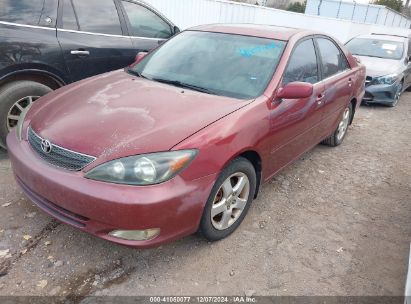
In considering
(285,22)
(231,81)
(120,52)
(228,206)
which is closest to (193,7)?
(285,22)

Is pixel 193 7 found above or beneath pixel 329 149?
above

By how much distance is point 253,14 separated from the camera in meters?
13.0

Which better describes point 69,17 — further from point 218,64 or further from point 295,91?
point 295,91

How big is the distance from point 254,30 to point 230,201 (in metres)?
1.81

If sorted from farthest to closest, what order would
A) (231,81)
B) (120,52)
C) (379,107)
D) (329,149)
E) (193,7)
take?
1. (193,7)
2. (379,107)
3. (329,149)
4. (120,52)
5. (231,81)

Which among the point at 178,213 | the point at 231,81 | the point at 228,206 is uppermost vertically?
the point at 231,81

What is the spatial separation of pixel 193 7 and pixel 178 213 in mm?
10143

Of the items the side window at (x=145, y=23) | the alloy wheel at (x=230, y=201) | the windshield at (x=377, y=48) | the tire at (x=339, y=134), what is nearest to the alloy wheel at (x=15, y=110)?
the side window at (x=145, y=23)

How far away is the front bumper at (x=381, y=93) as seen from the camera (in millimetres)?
7707

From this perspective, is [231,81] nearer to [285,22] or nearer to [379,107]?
[379,107]

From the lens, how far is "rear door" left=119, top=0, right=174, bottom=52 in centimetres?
491

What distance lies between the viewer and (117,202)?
2.23m

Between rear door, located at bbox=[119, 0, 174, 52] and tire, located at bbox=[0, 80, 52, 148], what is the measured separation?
151 centimetres

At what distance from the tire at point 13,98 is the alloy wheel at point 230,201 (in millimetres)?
2457
